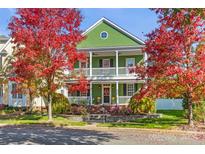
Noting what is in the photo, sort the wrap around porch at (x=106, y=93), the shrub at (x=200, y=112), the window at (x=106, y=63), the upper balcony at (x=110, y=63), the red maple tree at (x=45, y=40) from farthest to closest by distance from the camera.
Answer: the window at (x=106, y=63) < the wrap around porch at (x=106, y=93) < the upper balcony at (x=110, y=63) < the red maple tree at (x=45, y=40) < the shrub at (x=200, y=112)

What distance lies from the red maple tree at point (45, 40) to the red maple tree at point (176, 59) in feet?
18.2

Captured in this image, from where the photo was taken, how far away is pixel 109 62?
3616cm

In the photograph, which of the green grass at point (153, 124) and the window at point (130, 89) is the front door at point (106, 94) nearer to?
the window at point (130, 89)

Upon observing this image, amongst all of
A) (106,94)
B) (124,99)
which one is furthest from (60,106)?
(106,94)

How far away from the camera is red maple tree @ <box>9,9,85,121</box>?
70.6 feet

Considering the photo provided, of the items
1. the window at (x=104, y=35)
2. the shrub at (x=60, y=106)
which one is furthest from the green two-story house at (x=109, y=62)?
the shrub at (x=60, y=106)

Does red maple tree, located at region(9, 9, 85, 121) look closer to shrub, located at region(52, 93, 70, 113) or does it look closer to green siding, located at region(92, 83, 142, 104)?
shrub, located at region(52, 93, 70, 113)

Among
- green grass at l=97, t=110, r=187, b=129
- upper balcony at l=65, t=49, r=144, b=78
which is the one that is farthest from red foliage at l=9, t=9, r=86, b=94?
upper balcony at l=65, t=49, r=144, b=78

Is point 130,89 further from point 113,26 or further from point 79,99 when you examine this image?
point 113,26

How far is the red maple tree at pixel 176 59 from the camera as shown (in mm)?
17453

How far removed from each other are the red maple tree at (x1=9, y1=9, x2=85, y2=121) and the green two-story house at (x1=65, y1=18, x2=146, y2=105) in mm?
10726

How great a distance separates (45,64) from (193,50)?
29.4 feet

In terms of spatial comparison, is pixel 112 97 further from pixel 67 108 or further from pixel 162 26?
pixel 162 26

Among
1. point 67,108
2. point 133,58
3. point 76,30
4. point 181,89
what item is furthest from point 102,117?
point 133,58
